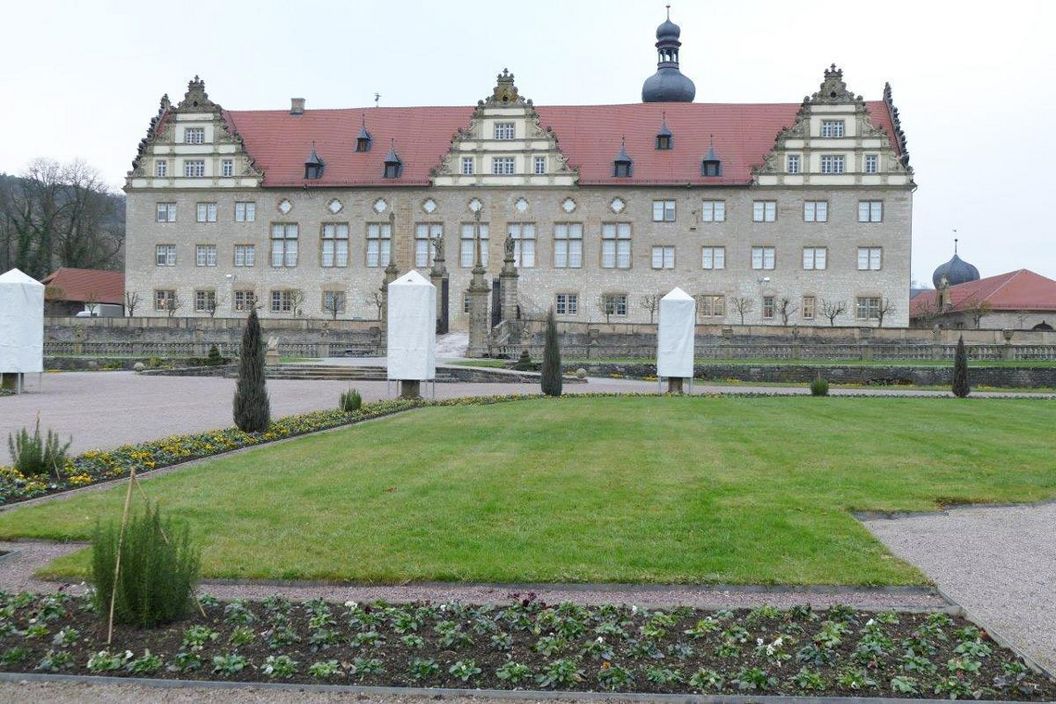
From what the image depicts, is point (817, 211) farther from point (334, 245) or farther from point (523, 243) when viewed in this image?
point (334, 245)

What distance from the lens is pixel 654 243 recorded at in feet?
185

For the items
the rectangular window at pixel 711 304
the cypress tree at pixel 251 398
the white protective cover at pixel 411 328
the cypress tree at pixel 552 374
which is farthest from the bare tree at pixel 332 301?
the cypress tree at pixel 251 398

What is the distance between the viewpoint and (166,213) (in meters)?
58.9

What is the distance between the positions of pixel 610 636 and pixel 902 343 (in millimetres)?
41307

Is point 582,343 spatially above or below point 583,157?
below

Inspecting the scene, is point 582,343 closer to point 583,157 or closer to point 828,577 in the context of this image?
point 583,157

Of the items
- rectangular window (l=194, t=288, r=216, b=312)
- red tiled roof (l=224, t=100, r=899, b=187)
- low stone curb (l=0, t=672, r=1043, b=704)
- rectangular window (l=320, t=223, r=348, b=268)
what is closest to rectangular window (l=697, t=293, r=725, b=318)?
red tiled roof (l=224, t=100, r=899, b=187)

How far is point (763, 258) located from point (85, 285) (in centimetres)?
4370

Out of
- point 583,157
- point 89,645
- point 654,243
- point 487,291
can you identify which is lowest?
point 89,645

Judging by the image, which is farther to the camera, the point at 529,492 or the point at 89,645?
the point at 529,492

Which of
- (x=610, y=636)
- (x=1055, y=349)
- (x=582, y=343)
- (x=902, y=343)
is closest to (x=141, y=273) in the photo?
(x=582, y=343)

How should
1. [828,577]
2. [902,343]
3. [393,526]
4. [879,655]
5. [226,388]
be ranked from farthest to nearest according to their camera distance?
1. [902,343]
2. [226,388]
3. [393,526]
4. [828,577]
5. [879,655]

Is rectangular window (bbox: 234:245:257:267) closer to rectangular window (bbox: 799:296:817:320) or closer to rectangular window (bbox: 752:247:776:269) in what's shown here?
rectangular window (bbox: 752:247:776:269)

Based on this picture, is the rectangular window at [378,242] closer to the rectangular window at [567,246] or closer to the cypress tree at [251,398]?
the rectangular window at [567,246]
